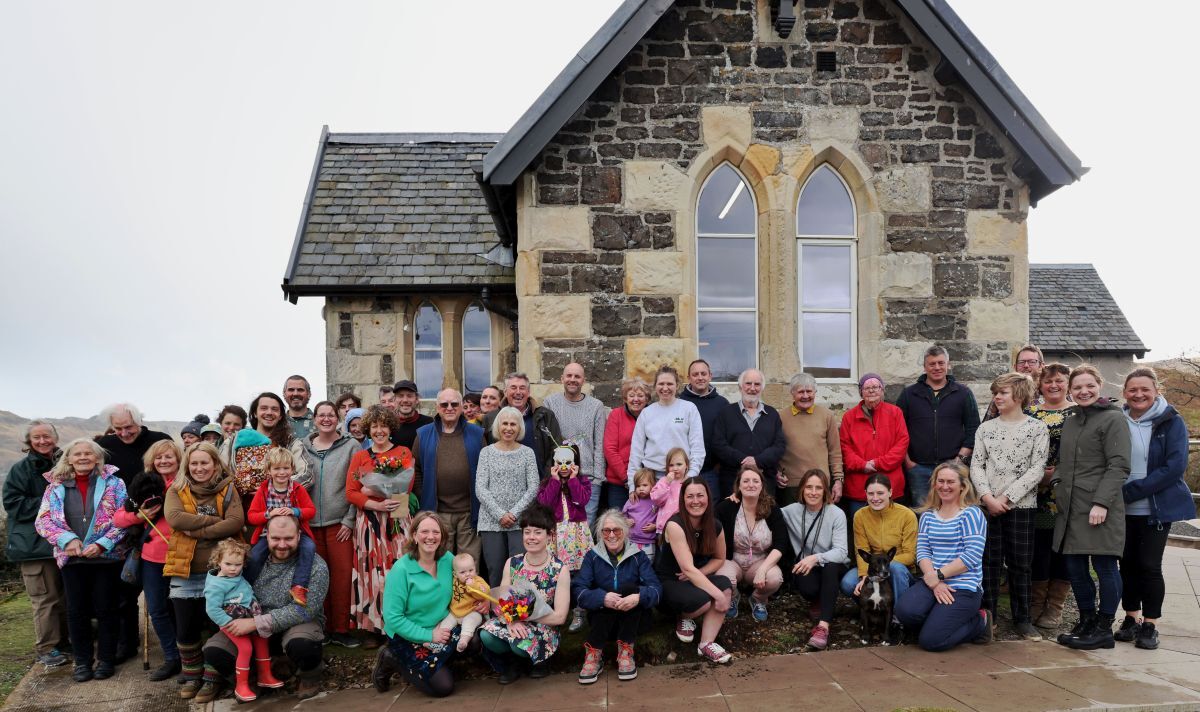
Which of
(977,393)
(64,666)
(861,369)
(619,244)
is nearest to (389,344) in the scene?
(619,244)

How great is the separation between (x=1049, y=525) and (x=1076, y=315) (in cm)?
1819

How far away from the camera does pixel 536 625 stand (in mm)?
4742

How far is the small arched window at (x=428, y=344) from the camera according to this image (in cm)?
1005

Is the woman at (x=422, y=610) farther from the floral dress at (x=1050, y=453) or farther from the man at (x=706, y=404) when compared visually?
the floral dress at (x=1050, y=453)

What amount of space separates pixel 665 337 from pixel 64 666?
5.25 m

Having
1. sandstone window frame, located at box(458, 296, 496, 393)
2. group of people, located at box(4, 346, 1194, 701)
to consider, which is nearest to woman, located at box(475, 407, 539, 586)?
group of people, located at box(4, 346, 1194, 701)

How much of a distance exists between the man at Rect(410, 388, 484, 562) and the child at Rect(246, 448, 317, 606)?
789mm

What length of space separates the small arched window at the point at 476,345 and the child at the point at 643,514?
5.24 metres

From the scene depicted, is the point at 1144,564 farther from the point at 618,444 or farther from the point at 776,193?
the point at 776,193

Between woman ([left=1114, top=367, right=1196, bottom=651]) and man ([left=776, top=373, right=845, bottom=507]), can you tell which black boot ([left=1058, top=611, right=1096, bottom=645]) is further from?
man ([left=776, top=373, right=845, bottom=507])

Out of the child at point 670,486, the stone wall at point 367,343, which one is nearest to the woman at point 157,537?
the child at point 670,486

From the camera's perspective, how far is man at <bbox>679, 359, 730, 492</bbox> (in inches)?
231

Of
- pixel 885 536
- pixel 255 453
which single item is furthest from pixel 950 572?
pixel 255 453

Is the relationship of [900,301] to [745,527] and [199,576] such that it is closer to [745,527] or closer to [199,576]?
[745,527]
